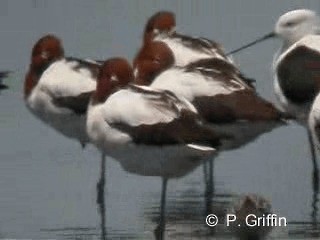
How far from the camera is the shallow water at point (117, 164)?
5488mm

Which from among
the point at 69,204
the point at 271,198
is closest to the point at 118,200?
the point at 69,204

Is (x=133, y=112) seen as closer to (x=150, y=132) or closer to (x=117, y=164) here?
(x=150, y=132)

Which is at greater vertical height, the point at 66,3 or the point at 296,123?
the point at 66,3

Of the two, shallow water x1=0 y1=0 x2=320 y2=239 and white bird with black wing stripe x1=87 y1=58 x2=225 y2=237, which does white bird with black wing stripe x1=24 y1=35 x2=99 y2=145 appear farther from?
white bird with black wing stripe x1=87 y1=58 x2=225 y2=237

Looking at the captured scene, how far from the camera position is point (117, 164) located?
5.43 metres

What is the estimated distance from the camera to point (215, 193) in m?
5.56

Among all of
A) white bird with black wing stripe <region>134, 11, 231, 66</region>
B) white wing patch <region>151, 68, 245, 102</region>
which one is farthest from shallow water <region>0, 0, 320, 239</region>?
white wing patch <region>151, 68, 245, 102</region>

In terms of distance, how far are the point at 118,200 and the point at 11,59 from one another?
2.06ft

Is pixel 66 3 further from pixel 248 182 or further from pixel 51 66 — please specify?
pixel 248 182

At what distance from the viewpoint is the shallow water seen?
5.49 metres

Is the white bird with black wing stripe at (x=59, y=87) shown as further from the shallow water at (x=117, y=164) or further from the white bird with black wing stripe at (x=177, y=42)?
the white bird with black wing stripe at (x=177, y=42)

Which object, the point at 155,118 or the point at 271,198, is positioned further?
the point at 271,198

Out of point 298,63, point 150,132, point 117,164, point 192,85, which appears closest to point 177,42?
point 192,85

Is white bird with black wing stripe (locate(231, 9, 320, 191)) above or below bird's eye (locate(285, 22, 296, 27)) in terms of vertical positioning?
below
